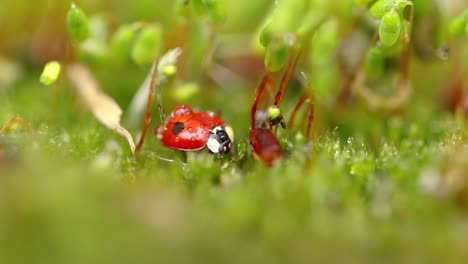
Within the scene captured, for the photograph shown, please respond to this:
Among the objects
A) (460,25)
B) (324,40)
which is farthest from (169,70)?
(460,25)

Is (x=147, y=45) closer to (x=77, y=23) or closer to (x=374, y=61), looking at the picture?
(x=77, y=23)

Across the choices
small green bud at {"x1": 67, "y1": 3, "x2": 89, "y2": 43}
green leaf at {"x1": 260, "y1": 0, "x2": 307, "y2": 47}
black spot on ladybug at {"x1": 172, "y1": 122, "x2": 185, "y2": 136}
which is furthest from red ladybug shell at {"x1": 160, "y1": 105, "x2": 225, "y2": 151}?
small green bud at {"x1": 67, "y1": 3, "x2": 89, "y2": 43}

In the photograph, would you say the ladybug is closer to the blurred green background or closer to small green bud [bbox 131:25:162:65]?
the blurred green background

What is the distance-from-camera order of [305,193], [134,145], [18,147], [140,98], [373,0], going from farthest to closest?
[140,98]
[373,0]
[134,145]
[18,147]
[305,193]

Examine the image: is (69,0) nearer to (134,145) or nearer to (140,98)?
(140,98)

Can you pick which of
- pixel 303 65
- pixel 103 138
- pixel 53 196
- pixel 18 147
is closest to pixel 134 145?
pixel 103 138

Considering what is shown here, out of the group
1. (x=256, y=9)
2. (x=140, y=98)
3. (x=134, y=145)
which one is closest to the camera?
(x=134, y=145)

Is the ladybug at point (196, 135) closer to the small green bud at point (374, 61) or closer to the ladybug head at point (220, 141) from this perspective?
the ladybug head at point (220, 141)
